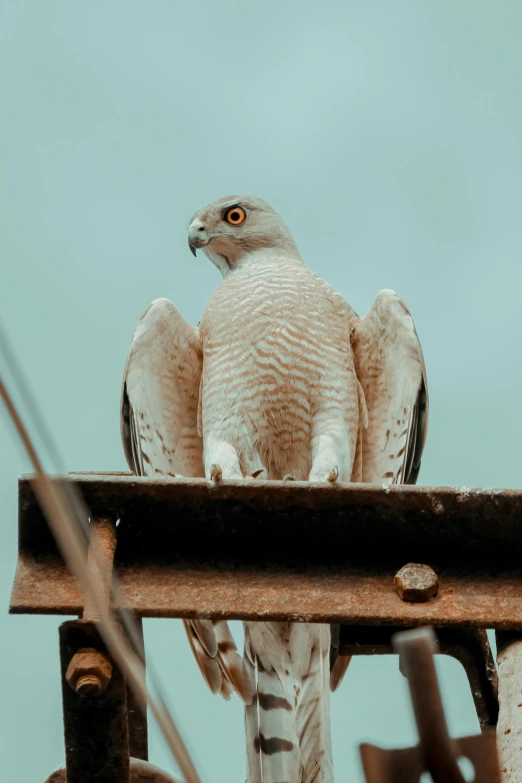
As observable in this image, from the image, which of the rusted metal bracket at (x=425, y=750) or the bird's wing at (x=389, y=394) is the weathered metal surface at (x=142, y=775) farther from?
the bird's wing at (x=389, y=394)

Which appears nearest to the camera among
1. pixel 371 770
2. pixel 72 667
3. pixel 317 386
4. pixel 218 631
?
pixel 371 770

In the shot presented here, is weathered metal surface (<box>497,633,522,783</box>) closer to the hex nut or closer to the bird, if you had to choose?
the hex nut

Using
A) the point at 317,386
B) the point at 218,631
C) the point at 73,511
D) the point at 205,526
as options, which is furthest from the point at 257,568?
the point at 317,386

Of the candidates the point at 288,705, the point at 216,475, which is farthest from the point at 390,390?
the point at 216,475

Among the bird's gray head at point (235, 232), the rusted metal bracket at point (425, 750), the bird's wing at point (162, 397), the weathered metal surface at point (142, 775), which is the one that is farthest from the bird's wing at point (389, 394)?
the rusted metal bracket at point (425, 750)

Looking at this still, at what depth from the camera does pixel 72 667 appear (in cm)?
359

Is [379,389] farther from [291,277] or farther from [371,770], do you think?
[371,770]

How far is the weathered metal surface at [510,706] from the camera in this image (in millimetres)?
3727

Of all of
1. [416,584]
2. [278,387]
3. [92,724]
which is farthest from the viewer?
[278,387]

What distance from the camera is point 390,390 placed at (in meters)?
7.75

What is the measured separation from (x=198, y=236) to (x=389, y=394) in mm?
2100

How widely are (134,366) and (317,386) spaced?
111 cm

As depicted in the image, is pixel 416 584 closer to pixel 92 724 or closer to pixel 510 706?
pixel 510 706

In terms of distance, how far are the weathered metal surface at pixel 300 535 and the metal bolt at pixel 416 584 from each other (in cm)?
5
